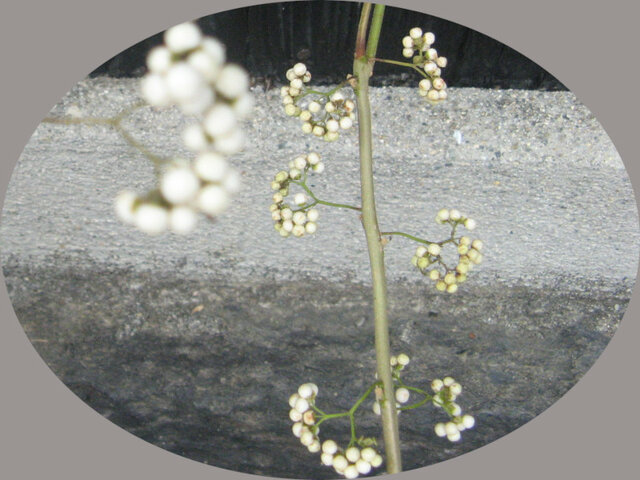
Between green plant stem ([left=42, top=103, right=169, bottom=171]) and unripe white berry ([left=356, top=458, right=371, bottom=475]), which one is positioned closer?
unripe white berry ([left=356, top=458, right=371, bottom=475])

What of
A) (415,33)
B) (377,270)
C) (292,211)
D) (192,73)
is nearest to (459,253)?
(377,270)

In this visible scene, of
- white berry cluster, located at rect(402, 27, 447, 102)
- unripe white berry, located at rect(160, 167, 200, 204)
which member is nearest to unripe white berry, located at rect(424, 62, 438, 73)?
white berry cluster, located at rect(402, 27, 447, 102)

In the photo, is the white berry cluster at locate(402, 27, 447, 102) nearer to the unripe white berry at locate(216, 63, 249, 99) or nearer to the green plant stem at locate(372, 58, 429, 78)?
the green plant stem at locate(372, 58, 429, 78)

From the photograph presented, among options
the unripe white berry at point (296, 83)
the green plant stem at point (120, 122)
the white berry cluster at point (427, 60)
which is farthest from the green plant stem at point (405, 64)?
the green plant stem at point (120, 122)

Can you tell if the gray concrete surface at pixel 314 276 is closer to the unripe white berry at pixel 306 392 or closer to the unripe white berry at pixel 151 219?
the unripe white berry at pixel 151 219

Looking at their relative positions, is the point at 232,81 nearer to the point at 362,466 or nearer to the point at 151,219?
the point at 151,219
